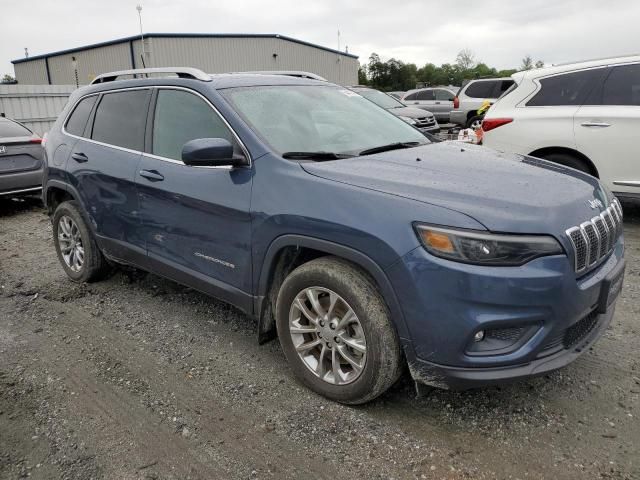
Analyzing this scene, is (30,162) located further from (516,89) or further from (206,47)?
(206,47)

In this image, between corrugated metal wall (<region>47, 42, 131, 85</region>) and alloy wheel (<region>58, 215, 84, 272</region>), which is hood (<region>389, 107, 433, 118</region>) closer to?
alloy wheel (<region>58, 215, 84, 272</region>)

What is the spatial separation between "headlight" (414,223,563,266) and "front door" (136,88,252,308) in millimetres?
1192

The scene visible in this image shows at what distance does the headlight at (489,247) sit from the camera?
2.30 metres

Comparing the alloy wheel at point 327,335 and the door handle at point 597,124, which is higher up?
the door handle at point 597,124

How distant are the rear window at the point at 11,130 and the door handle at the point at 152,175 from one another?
18.7ft

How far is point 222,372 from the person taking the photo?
327 cm

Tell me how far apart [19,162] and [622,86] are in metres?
8.13

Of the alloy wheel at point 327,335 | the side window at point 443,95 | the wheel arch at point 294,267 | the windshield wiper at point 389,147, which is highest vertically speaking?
the side window at point 443,95

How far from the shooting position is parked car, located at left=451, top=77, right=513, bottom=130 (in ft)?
51.6

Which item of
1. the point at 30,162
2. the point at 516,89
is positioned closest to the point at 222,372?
the point at 516,89

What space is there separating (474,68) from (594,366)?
8876cm

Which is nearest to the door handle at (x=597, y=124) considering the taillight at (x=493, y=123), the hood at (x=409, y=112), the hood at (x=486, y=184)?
the taillight at (x=493, y=123)

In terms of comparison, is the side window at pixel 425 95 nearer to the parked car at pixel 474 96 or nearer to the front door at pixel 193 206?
the parked car at pixel 474 96

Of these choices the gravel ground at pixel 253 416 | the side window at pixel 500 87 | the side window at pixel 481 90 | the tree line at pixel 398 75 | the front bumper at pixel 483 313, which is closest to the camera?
the front bumper at pixel 483 313
